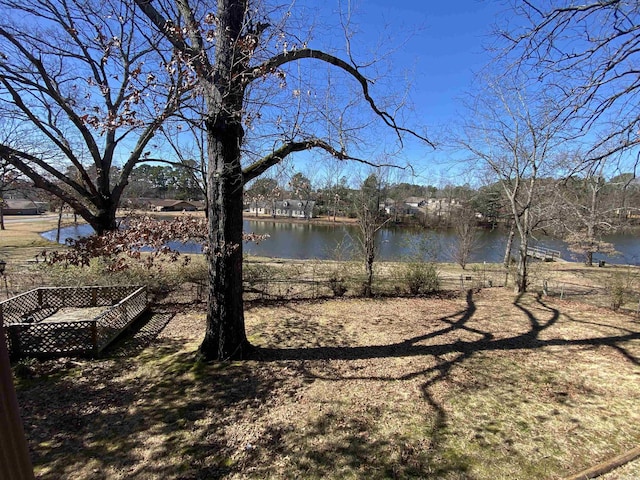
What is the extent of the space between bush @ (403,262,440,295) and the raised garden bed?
7138 millimetres

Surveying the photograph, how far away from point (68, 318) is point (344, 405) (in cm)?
566

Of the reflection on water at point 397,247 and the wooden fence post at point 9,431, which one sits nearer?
the wooden fence post at point 9,431

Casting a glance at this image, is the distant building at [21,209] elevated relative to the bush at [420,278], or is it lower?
elevated

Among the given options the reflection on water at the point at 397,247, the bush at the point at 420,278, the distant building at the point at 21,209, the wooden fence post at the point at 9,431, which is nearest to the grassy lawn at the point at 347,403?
the wooden fence post at the point at 9,431

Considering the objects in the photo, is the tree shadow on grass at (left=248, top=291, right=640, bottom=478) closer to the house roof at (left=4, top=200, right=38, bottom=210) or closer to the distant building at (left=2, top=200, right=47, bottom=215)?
the distant building at (left=2, top=200, right=47, bottom=215)

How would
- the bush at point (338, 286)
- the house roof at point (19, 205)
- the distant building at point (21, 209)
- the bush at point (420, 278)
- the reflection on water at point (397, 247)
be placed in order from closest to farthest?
the bush at point (338, 286), the bush at point (420, 278), the reflection on water at point (397, 247), the distant building at point (21, 209), the house roof at point (19, 205)

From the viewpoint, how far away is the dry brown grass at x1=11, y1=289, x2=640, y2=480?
2.85 meters

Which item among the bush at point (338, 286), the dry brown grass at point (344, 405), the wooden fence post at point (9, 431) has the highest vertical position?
the wooden fence post at point (9, 431)

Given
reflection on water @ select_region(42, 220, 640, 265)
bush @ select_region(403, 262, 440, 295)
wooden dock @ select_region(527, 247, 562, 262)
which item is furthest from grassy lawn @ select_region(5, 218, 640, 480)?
wooden dock @ select_region(527, 247, 562, 262)

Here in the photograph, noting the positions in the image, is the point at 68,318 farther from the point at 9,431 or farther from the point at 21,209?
the point at 21,209

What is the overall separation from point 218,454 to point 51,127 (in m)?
9.20

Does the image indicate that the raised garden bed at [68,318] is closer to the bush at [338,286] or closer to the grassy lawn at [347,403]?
the grassy lawn at [347,403]

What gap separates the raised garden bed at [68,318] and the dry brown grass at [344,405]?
15.4 inches

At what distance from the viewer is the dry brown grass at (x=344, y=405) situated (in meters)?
2.85
